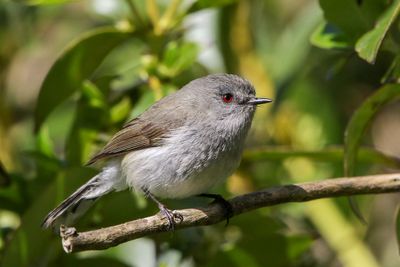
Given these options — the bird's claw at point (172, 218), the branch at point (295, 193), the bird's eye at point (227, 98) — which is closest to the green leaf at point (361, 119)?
the branch at point (295, 193)

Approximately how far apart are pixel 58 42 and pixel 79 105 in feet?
6.37

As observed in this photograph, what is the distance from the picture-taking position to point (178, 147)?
399 cm

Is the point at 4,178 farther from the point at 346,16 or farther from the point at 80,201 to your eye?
the point at 346,16

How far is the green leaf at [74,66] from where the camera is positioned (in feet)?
12.7

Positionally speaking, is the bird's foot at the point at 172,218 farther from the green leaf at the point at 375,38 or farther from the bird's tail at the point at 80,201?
the green leaf at the point at 375,38

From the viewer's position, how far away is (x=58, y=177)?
376 cm

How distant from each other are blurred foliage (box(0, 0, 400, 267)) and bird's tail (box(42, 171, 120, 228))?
46 mm

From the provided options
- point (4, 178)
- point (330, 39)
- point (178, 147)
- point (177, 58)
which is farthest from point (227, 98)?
point (4, 178)

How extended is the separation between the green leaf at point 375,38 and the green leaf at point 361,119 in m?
0.23

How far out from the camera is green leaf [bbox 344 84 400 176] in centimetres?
344

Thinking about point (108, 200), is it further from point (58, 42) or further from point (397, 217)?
point (58, 42)

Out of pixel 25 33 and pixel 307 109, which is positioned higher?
pixel 25 33

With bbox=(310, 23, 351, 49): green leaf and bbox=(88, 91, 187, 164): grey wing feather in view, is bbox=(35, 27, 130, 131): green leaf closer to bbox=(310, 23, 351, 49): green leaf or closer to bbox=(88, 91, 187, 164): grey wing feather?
bbox=(88, 91, 187, 164): grey wing feather

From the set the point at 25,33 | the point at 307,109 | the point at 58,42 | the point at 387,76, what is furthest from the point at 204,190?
the point at 58,42
